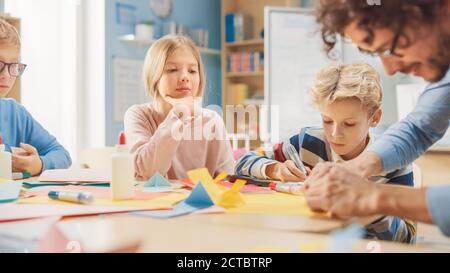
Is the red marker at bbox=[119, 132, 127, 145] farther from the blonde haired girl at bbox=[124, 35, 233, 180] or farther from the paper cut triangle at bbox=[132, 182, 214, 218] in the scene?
the blonde haired girl at bbox=[124, 35, 233, 180]

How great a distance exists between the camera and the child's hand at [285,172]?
2.97 ft

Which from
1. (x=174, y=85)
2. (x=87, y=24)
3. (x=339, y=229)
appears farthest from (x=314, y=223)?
(x=87, y=24)

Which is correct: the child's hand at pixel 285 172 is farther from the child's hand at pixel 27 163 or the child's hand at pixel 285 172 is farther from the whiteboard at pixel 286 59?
the whiteboard at pixel 286 59

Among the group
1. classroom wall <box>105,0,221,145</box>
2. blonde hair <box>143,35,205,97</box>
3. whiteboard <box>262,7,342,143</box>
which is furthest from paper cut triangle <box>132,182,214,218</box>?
whiteboard <box>262,7,342,143</box>

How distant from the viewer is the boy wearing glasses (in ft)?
3.34

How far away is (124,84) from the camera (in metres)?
2.37

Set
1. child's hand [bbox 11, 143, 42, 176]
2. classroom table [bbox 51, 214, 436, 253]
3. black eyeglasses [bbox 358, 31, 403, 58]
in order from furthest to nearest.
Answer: child's hand [bbox 11, 143, 42, 176], black eyeglasses [bbox 358, 31, 403, 58], classroom table [bbox 51, 214, 436, 253]

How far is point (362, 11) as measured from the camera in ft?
1.87

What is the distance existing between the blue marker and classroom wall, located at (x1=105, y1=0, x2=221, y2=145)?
112 centimetres

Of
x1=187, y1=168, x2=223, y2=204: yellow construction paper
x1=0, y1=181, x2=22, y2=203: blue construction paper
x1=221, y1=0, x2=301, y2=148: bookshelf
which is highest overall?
x1=221, y1=0, x2=301, y2=148: bookshelf

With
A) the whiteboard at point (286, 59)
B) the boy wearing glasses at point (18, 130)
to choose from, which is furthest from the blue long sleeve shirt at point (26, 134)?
the whiteboard at point (286, 59)

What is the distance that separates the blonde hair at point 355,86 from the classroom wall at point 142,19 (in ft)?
2.92

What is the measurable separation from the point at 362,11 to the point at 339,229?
0.79 ft

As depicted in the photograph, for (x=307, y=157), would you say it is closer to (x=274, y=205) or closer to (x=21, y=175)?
(x=274, y=205)
